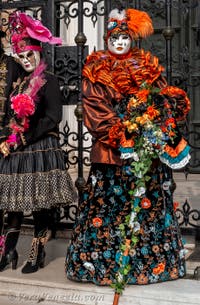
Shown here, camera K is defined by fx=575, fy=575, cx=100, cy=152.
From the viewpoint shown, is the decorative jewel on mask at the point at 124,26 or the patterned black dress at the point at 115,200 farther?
the decorative jewel on mask at the point at 124,26

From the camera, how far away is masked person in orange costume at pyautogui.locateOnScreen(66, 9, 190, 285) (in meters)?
3.79

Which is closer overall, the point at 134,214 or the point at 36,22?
the point at 134,214

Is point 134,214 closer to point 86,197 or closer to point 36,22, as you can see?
point 86,197

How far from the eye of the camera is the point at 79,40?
504 centimetres

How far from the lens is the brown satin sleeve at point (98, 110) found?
380cm

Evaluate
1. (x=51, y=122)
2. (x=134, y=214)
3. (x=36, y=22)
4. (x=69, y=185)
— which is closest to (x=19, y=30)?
(x=36, y=22)

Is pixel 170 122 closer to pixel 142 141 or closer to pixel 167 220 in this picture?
pixel 142 141

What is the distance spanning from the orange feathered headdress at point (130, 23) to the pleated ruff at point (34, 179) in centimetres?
98

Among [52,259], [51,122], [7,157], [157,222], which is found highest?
[51,122]

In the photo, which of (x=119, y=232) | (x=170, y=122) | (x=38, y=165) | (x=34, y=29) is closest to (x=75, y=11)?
(x=34, y=29)

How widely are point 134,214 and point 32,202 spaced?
941 mm

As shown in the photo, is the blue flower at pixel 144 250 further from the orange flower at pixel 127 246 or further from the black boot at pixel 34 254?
the black boot at pixel 34 254

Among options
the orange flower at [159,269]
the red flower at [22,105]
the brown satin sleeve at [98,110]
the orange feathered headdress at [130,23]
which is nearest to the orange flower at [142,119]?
the brown satin sleeve at [98,110]

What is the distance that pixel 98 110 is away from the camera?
386cm
